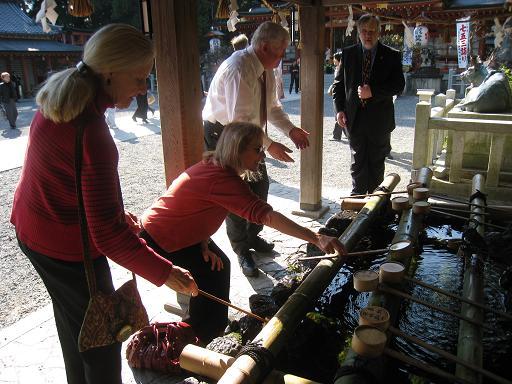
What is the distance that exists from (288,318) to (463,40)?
15319 millimetres

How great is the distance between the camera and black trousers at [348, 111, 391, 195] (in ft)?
14.2

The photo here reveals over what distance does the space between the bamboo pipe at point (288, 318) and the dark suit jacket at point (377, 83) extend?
6.27ft

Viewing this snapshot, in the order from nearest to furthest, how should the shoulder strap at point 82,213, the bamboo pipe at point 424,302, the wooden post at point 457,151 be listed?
the shoulder strap at point 82,213, the bamboo pipe at point 424,302, the wooden post at point 457,151

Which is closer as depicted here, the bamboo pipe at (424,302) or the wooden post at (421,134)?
the bamboo pipe at (424,302)

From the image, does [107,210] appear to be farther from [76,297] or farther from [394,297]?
[394,297]

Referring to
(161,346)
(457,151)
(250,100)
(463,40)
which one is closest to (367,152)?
(457,151)

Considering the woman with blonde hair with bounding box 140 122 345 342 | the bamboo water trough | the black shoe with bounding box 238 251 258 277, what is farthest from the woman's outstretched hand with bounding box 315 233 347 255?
the black shoe with bounding box 238 251 258 277

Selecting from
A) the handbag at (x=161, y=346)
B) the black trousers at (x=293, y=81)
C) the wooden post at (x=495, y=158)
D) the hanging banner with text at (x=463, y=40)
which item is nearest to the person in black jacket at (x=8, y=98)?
the black trousers at (x=293, y=81)

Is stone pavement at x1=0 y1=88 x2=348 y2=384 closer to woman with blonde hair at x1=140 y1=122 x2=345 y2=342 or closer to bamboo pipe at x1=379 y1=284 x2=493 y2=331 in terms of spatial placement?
woman with blonde hair at x1=140 y1=122 x2=345 y2=342

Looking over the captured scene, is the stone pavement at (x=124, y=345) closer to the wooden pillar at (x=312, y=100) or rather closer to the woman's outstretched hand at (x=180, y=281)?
the wooden pillar at (x=312, y=100)

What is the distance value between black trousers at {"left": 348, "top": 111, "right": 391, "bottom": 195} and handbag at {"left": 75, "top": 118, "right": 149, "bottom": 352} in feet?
10.4

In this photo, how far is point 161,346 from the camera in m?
2.37

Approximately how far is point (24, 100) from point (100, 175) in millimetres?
23629

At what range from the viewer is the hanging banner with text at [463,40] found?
559 inches
